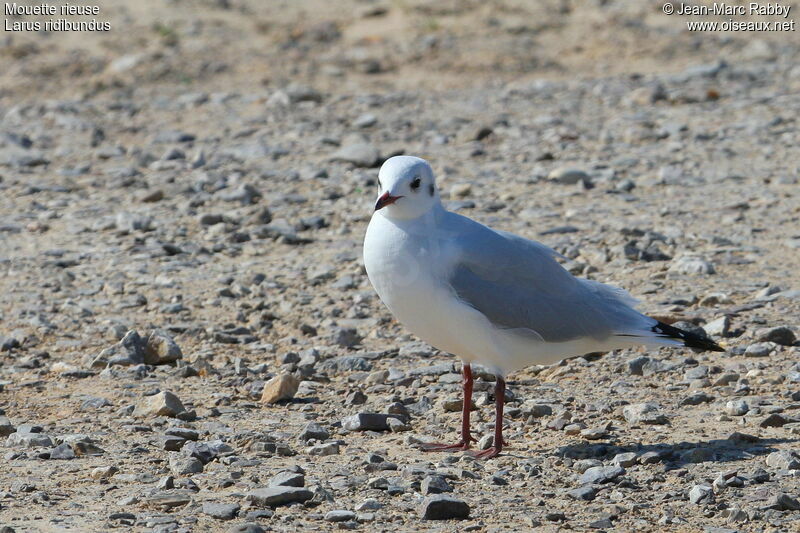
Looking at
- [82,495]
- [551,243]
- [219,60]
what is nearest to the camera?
[82,495]

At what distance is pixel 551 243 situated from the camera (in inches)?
315

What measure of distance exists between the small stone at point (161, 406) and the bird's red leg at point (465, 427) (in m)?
1.17

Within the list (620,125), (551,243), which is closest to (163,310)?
(551,243)

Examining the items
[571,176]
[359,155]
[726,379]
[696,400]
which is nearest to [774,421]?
[696,400]

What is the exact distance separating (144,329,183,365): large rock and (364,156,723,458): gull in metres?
1.63

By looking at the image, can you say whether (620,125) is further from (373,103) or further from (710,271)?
(710,271)

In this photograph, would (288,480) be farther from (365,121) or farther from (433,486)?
(365,121)

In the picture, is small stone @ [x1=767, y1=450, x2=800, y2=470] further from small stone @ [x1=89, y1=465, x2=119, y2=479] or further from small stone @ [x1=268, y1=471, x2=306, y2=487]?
small stone @ [x1=89, y1=465, x2=119, y2=479]

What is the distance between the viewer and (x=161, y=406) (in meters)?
5.58

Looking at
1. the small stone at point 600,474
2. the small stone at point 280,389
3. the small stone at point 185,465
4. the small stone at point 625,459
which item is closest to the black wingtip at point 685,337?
the small stone at point 625,459

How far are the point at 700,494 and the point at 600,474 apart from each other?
41cm

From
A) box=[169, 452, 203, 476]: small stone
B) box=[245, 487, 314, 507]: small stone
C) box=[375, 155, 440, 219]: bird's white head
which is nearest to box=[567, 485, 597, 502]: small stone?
box=[245, 487, 314, 507]: small stone

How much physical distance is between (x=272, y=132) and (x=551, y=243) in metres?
4.10

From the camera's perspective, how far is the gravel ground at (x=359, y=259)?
15.4 feet
